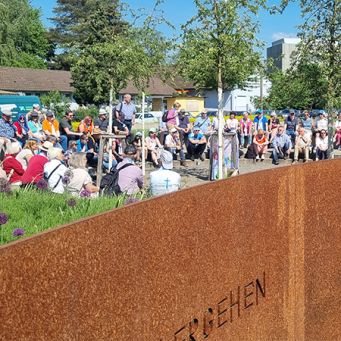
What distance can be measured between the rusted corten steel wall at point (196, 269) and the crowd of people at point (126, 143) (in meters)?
3.99

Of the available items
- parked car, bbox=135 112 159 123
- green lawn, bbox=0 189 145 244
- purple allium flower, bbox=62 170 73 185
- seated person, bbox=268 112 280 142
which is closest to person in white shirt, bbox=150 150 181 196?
purple allium flower, bbox=62 170 73 185

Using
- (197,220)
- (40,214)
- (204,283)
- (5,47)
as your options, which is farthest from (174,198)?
(5,47)

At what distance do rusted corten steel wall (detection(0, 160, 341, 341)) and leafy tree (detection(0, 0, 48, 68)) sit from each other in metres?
37.5

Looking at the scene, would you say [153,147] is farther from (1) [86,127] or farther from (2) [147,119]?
(2) [147,119]

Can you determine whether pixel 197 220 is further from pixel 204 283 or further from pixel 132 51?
pixel 132 51

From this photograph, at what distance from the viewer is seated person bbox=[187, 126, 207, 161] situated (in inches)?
658

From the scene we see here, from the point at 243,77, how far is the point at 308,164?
10352 mm

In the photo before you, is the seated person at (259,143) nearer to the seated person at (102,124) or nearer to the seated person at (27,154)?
the seated person at (102,124)

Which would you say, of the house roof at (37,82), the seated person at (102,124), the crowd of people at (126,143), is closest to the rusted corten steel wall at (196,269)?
the crowd of people at (126,143)

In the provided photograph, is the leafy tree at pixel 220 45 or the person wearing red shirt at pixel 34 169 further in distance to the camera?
the leafy tree at pixel 220 45

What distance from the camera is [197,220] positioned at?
2.87m

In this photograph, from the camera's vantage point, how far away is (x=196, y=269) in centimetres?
287

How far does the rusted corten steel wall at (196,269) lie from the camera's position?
2.05 m

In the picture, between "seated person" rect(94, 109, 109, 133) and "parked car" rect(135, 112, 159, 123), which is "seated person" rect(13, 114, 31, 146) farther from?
"parked car" rect(135, 112, 159, 123)
